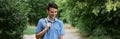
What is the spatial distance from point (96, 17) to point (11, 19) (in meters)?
3.92

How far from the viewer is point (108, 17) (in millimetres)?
11977

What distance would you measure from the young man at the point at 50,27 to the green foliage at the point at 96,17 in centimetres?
607

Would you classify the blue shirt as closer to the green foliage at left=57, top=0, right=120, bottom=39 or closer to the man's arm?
the man's arm

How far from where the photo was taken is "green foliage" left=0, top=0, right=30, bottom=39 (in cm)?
1001

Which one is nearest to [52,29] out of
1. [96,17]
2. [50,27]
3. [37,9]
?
[50,27]

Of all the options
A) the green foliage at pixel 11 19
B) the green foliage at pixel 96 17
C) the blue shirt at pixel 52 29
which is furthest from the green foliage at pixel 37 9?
the blue shirt at pixel 52 29

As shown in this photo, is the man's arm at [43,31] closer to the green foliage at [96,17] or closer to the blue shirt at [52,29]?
the blue shirt at [52,29]

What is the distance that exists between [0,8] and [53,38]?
5.74 m

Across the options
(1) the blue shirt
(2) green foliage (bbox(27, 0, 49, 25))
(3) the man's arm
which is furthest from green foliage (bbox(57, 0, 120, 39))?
(2) green foliage (bbox(27, 0, 49, 25))

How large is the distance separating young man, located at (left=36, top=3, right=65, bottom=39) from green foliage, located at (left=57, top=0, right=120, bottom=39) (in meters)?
6.07

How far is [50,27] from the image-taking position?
14.3 feet

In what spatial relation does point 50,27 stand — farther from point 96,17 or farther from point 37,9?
point 37,9

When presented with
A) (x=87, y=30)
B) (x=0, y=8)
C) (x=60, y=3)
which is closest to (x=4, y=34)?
(x=0, y=8)

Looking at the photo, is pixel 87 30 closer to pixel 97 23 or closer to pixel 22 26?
pixel 97 23
